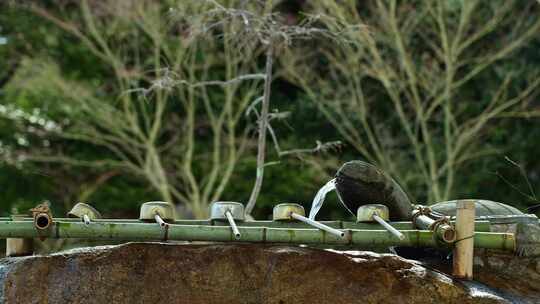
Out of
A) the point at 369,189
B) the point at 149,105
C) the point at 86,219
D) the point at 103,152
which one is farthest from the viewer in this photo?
the point at 103,152

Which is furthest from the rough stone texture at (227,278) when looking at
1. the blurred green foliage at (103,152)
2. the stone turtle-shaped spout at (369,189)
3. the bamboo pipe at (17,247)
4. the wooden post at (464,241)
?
the blurred green foliage at (103,152)

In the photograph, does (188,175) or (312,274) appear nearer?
(312,274)

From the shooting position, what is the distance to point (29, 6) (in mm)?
12672

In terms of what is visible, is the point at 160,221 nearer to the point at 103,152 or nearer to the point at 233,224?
the point at 233,224

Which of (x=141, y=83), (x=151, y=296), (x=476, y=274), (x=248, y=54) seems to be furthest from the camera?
(x=141, y=83)

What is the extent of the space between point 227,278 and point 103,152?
8.53 m

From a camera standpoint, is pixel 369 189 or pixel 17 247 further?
pixel 369 189

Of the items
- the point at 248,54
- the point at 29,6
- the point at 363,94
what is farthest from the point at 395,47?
the point at 29,6

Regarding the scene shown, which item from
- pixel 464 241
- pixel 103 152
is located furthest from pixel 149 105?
pixel 464 241

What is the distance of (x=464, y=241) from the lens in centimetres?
424

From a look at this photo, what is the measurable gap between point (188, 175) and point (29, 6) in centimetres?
312

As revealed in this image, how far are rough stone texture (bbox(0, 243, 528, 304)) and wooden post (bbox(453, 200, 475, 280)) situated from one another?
67 millimetres

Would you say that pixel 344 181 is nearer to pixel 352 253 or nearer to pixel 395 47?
pixel 352 253

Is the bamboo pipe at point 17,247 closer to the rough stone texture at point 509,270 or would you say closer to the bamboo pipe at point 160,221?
the bamboo pipe at point 160,221
